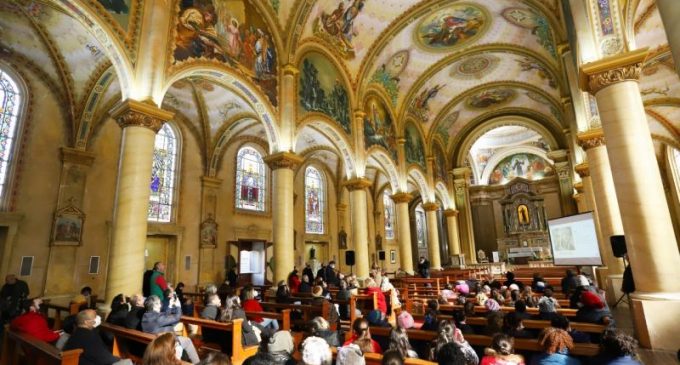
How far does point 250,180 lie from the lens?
16625 millimetres

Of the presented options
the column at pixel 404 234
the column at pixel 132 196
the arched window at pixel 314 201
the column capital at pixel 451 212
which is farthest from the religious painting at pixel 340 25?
the column capital at pixel 451 212

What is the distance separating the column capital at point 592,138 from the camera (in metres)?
9.10

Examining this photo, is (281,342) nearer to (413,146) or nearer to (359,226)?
(359,226)

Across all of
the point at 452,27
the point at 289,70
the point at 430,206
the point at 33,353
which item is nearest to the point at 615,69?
the point at 289,70

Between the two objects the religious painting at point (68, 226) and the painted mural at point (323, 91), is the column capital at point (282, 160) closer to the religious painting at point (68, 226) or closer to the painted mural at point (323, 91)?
the painted mural at point (323, 91)

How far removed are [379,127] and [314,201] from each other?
5.96 m

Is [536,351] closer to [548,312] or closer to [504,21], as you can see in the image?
[548,312]

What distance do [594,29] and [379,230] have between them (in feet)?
62.5

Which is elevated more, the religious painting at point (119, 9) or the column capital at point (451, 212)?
the religious painting at point (119, 9)

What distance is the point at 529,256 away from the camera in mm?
26234

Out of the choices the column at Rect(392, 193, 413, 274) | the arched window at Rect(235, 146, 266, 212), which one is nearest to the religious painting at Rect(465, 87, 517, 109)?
the column at Rect(392, 193, 413, 274)

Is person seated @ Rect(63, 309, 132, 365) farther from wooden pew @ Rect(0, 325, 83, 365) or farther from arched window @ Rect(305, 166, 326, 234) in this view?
arched window @ Rect(305, 166, 326, 234)

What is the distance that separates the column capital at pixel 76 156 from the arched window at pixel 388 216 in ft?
60.0

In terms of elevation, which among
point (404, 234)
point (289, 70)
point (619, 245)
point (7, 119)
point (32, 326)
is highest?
point (289, 70)
